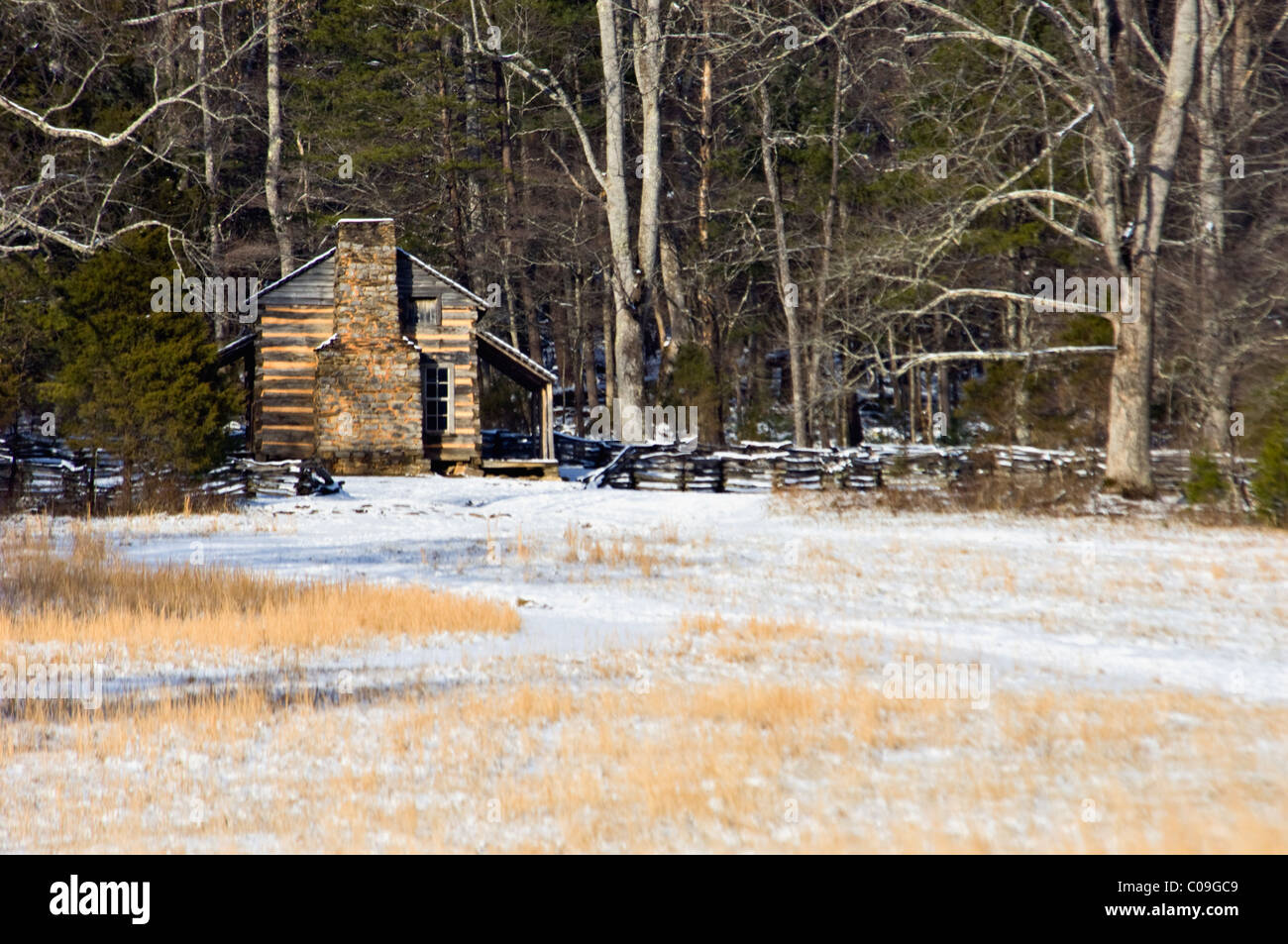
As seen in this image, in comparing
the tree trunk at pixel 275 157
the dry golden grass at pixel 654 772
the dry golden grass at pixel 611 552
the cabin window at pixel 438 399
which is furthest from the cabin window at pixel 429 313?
the dry golden grass at pixel 654 772

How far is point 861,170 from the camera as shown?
38.2m

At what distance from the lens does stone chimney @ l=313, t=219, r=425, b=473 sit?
97.9 feet

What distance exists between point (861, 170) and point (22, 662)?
1285 inches

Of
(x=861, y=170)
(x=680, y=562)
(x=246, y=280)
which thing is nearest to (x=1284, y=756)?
(x=680, y=562)

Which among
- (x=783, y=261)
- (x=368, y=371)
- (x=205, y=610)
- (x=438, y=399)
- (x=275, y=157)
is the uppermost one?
(x=275, y=157)

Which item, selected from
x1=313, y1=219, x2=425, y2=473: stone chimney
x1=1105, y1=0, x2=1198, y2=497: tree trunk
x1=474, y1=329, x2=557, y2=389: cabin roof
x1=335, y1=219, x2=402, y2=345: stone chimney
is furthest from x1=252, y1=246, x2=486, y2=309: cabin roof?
x1=1105, y1=0, x2=1198, y2=497: tree trunk

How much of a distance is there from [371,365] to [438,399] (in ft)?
6.72

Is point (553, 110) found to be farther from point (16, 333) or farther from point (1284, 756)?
point (1284, 756)

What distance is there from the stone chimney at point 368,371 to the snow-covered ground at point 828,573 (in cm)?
493

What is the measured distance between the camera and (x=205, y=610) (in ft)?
38.9

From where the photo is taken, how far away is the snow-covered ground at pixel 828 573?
1053 centimetres

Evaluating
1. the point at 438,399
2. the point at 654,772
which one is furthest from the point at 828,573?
the point at 438,399

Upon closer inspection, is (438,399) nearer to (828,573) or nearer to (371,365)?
(371,365)

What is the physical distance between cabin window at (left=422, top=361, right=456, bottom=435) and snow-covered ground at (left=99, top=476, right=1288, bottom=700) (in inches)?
249
